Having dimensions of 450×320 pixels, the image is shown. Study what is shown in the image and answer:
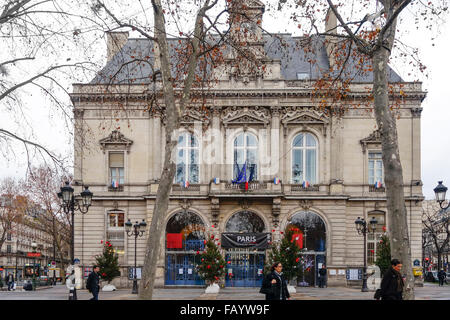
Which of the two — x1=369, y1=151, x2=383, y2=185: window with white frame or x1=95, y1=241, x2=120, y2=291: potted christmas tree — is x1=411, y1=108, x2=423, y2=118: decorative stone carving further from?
x1=95, y1=241, x2=120, y2=291: potted christmas tree

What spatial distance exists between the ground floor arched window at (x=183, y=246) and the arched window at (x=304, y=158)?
7.34 meters

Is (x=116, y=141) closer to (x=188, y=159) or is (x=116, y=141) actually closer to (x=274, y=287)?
(x=188, y=159)

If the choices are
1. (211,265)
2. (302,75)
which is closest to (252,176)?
(302,75)

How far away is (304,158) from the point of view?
4325 cm

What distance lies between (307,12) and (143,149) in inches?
985

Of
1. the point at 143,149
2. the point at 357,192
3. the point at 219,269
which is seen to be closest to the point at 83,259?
the point at 143,149

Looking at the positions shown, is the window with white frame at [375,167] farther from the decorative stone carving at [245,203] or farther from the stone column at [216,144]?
the stone column at [216,144]

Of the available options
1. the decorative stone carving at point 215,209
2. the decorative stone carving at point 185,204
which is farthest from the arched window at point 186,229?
the decorative stone carving at point 215,209

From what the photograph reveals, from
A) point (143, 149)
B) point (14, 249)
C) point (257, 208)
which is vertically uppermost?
point (143, 149)

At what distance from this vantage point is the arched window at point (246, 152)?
141 ft

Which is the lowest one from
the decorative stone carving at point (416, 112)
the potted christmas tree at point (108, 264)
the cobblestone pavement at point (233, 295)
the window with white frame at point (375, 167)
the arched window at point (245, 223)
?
the cobblestone pavement at point (233, 295)

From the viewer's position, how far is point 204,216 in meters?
42.8
